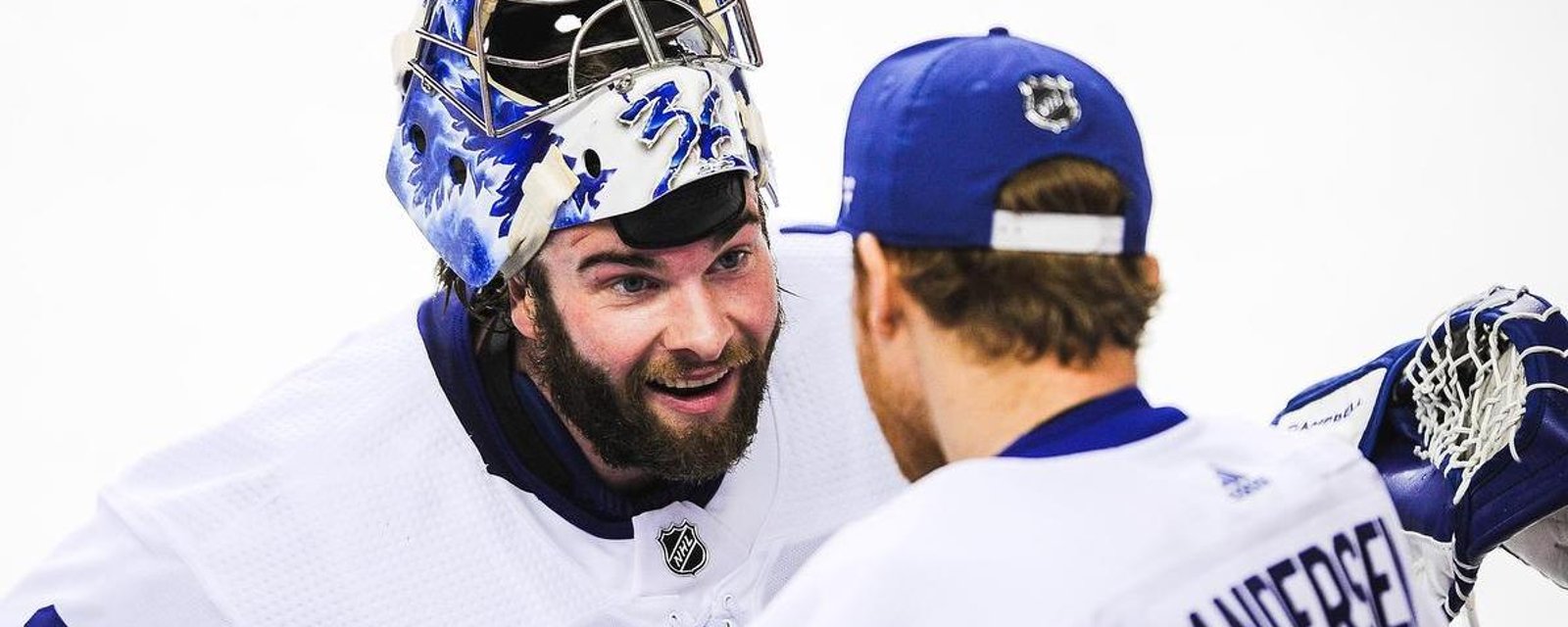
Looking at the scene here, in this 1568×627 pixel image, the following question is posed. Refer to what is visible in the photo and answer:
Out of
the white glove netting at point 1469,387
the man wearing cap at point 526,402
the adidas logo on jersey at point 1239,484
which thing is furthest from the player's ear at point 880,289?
the white glove netting at point 1469,387

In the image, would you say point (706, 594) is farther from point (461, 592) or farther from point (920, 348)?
point (920, 348)

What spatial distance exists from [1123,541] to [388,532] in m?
1.08

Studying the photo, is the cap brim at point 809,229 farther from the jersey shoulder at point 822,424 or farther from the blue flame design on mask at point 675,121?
the blue flame design on mask at point 675,121

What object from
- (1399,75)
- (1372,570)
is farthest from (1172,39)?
(1372,570)

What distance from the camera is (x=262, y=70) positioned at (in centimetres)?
459

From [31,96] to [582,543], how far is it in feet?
8.34

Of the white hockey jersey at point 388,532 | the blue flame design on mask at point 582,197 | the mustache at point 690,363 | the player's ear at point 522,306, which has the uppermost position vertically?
the blue flame design on mask at point 582,197

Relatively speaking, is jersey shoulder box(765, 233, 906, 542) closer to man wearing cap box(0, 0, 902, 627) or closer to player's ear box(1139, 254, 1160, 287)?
man wearing cap box(0, 0, 902, 627)

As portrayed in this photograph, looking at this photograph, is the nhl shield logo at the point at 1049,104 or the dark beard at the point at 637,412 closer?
the nhl shield logo at the point at 1049,104

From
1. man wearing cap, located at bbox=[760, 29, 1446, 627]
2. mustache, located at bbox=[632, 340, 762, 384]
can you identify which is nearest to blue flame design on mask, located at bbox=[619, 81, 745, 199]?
mustache, located at bbox=[632, 340, 762, 384]

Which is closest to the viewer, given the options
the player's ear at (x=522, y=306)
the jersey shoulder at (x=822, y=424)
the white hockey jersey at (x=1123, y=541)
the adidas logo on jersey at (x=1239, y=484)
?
the white hockey jersey at (x=1123, y=541)

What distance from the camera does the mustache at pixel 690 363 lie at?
7.55 feet

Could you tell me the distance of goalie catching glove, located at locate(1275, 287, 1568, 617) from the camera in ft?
7.47

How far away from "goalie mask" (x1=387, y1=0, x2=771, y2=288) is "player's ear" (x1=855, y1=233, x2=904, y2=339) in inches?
27.0
